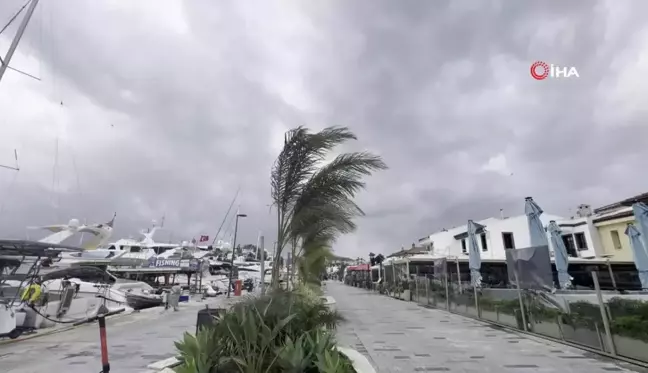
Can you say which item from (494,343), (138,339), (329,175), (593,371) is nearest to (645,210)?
(494,343)

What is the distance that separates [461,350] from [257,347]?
229 inches

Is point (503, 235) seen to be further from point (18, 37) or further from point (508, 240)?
point (18, 37)

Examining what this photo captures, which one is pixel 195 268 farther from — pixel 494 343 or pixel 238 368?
pixel 238 368

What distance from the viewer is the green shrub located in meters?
3.84

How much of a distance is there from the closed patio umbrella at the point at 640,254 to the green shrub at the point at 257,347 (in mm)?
13002

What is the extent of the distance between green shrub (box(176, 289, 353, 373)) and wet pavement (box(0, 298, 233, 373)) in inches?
130

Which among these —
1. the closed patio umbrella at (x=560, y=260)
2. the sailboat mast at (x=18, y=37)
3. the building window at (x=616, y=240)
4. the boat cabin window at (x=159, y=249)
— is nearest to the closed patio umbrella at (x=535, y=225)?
the closed patio umbrella at (x=560, y=260)

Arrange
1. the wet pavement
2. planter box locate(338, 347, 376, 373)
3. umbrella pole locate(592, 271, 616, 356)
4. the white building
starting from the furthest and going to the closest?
1. the white building
2. umbrella pole locate(592, 271, 616, 356)
3. the wet pavement
4. planter box locate(338, 347, 376, 373)

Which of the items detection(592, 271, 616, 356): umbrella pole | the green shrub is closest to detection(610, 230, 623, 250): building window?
detection(592, 271, 616, 356): umbrella pole

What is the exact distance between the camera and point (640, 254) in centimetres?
1252

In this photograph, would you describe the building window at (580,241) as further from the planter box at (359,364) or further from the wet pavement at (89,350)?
the planter box at (359,364)

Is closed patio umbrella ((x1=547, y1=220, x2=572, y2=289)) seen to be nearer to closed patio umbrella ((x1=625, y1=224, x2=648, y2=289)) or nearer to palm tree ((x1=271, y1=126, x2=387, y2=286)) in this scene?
closed patio umbrella ((x1=625, y1=224, x2=648, y2=289))

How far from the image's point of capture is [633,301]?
7035 mm

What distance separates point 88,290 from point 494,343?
20252 mm
